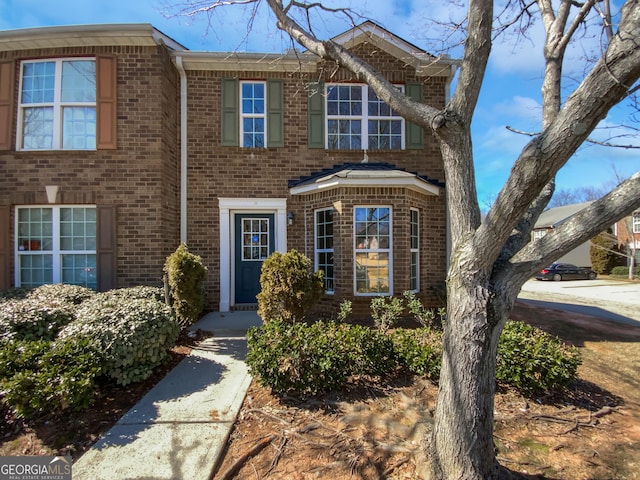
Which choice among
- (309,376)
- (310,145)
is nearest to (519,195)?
(309,376)

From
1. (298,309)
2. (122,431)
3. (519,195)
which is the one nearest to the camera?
(519,195)

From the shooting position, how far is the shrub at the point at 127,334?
12.4 ft

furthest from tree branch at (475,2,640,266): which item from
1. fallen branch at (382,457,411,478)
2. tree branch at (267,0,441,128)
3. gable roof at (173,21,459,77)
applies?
gable roof at (173,21,459,77)

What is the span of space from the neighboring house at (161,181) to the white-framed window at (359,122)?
0.47m

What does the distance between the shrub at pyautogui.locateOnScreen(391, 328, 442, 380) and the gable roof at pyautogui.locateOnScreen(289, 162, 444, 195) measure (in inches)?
135

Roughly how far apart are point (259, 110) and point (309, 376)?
20.8 ft

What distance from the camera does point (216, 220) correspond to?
7.46m

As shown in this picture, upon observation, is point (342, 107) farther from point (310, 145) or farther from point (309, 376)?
point (309, 376)

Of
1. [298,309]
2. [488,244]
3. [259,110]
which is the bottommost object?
[298,309]

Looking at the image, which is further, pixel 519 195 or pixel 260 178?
pixel 260 178

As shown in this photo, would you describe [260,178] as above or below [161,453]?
above

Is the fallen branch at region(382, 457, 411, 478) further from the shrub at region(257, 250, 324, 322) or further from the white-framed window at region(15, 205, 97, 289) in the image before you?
the white-framed window at region(15, 205, 97, 289)

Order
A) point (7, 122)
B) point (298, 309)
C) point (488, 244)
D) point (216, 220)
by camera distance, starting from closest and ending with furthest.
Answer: point (488, 244), point (298, 309), point (7, 122), point (216, 220)

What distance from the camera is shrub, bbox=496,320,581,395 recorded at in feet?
11.8
